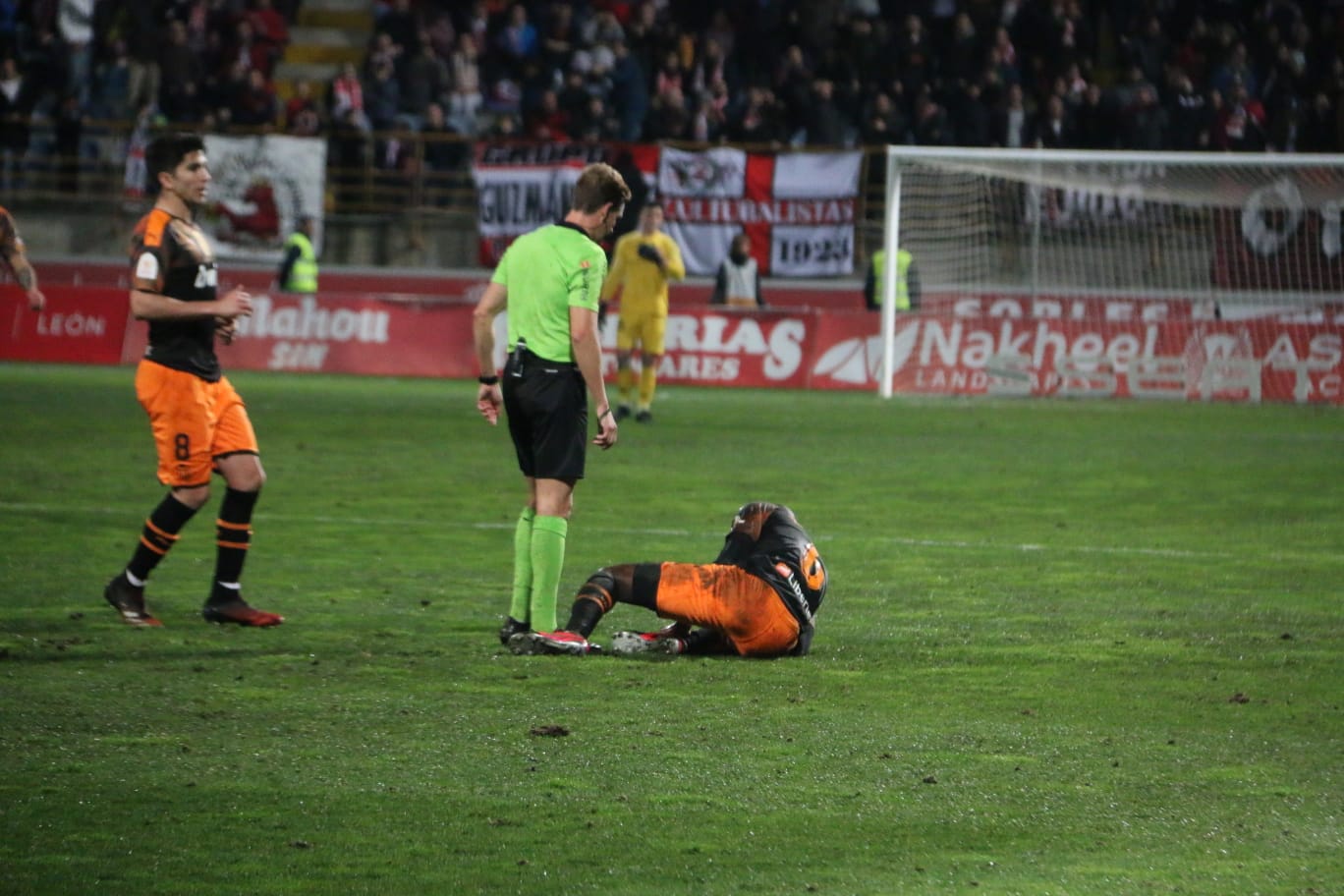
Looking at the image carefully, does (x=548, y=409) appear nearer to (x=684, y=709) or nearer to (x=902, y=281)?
(x=684, y=709)

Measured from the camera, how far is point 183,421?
7477 mm

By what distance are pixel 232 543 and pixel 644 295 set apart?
11328mm

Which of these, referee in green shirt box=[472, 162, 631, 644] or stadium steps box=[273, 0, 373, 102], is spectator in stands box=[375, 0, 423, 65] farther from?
referee in green shirt box=[472, 162, 631, 644]

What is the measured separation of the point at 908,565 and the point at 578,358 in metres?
3.12

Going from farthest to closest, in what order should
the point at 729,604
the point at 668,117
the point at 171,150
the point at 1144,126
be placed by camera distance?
1. the point at 668,117
2. the point at 1144,126
3. the point at 171,150
4. the point at 729,604

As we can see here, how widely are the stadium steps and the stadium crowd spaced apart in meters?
1.20

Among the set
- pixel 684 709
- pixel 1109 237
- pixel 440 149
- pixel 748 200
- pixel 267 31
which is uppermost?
pixel 267 31

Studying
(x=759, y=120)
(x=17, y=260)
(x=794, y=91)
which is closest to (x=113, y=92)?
(x=759, y=120)

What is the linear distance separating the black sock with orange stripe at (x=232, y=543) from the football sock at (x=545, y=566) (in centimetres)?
132

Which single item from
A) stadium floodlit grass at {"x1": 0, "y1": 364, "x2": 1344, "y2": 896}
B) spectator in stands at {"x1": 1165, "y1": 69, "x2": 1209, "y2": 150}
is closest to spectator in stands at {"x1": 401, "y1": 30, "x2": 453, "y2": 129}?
spectator in stands at {"x1": 1165, "y1": 69, "x2": 1209, "y2": 150}

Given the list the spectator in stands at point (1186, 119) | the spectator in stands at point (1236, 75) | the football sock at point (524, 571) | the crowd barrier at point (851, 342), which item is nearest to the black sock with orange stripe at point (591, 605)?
the football sock at point (524, 571)

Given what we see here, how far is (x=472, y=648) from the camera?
7129 mm

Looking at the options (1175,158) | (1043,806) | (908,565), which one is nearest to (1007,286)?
(1175,158)

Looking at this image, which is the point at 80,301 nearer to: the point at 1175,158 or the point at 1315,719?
the point at 1175,158
